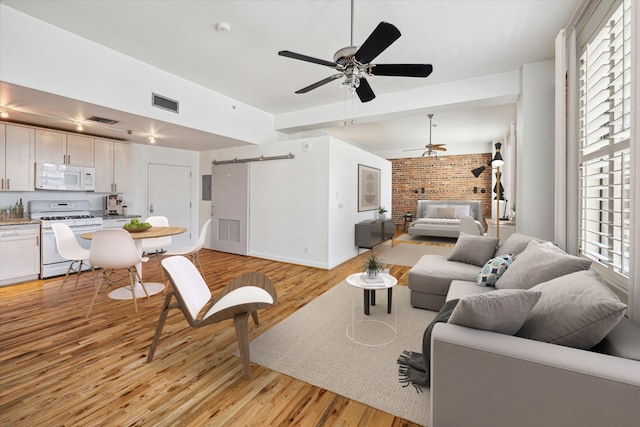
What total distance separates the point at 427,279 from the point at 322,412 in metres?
1.78

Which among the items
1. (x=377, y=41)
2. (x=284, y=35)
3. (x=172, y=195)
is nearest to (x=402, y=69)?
(x=377, y=41)

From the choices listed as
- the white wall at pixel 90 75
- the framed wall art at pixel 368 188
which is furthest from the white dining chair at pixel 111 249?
the framed wall art at pixel 368 188

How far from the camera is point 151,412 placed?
1.58 metres

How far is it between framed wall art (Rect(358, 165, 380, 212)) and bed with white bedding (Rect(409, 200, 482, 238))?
1.65m

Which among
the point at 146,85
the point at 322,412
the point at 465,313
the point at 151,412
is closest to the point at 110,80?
the point at 146,85

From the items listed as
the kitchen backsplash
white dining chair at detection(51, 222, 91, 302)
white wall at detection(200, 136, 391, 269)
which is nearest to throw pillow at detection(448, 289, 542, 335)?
white wall at detection(200, 136, 391, 269)

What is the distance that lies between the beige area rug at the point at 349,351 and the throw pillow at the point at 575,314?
2.52 ft

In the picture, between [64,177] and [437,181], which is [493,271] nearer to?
[64,177]

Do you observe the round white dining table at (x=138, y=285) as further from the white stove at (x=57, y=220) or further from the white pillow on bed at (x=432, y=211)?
the white pillow on bed at (x=432, y=211)

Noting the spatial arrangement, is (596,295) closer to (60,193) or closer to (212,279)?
(212,279)

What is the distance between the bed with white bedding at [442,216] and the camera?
25.0ft

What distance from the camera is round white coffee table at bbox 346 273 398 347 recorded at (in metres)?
2.38

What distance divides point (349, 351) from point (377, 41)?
2.27 metres

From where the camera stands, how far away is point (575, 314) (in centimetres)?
124
